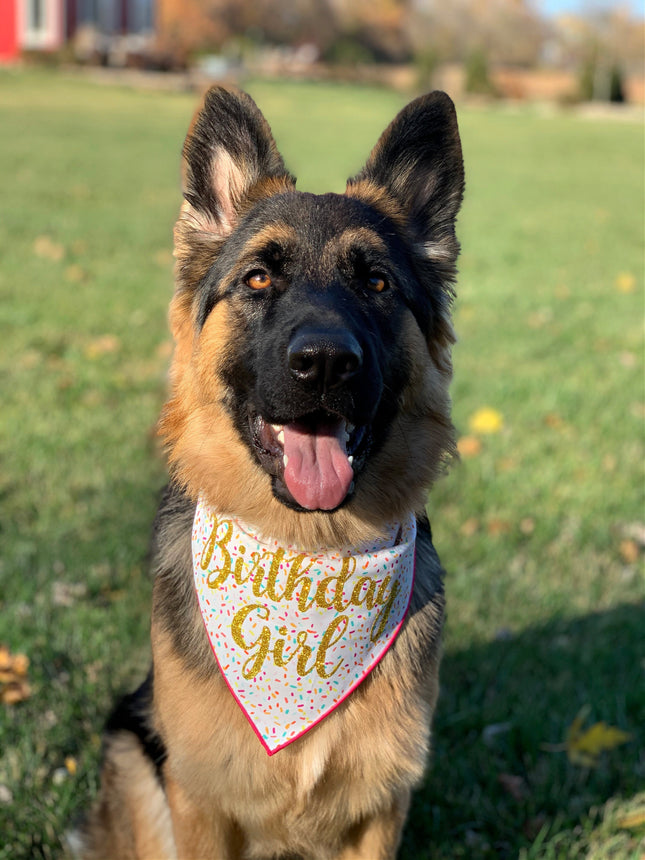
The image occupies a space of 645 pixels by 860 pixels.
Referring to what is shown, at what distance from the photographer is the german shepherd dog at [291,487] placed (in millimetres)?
2828

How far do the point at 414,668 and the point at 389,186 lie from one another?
1.91 metres

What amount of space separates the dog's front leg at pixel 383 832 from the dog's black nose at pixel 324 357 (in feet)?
4.95

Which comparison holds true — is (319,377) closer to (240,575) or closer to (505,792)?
(240,575)

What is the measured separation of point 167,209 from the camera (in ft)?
51.4

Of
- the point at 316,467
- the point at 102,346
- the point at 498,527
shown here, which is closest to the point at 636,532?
the point at 498,527

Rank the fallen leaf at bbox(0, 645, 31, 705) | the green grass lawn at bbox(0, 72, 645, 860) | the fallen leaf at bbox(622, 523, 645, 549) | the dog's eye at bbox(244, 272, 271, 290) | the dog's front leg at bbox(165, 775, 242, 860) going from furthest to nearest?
the fallen leaf at bbox(622, 523, 645, 549) < the fallen leaf at bbox(0, 645, 31, 705) < the green grass lawn at bbox(0, 72, 645, 860) < the dog's eye at bbox(244, 272, 271, 290) < the dog's front leg at bbox(165, 775, 242, 860)

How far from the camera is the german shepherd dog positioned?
2.83m

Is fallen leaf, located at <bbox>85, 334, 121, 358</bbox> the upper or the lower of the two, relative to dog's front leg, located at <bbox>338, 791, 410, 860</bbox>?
lower

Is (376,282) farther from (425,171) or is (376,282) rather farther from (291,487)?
(291,487)

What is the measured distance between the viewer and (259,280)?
122 inches

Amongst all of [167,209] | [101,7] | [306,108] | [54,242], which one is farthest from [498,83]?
[54,242]

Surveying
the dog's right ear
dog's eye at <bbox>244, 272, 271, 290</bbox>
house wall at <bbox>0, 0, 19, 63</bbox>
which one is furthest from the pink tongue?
house wall at <bbox>0, 0, 19, 63</bbox>

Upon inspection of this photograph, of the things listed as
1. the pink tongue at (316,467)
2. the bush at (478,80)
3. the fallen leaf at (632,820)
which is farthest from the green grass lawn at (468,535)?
the bush at (478,80)

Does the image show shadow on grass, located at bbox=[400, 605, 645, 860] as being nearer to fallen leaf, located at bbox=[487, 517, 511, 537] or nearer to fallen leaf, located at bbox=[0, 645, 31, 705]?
fallen leaf, located at bbox=[487, 517, 511, 537]
